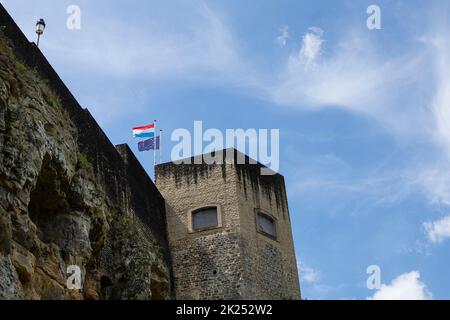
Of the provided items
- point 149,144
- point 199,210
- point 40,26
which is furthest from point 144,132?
point 40,26

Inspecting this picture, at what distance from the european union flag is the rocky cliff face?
11.7 meters

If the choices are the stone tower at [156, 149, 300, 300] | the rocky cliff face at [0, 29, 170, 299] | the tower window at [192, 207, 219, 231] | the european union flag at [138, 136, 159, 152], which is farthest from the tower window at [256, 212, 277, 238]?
the rocky cliff face at [0, 29, 170, 299]

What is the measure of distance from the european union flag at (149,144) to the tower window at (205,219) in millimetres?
2989

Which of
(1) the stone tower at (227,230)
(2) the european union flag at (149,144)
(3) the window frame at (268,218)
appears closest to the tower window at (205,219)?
(1) the stone tower at (227,230)

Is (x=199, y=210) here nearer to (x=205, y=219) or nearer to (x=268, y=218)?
(x=205, y=219)

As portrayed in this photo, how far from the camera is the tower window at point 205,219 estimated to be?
21.5 m

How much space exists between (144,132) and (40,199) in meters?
14.1

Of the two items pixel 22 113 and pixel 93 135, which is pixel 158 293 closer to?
pixel 93 135

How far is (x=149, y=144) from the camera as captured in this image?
23.6 m

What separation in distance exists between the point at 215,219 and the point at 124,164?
16.1ft

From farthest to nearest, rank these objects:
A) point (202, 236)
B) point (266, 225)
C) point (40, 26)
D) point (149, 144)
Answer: point (149, 144), point (266, 225), point (202, 236), point (40, 26)

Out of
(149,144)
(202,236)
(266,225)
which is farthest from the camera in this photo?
(149,144)

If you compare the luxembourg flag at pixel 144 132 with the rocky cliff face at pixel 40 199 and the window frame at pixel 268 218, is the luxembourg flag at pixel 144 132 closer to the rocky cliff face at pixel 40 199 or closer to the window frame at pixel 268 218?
the window frame at pixel 268 218

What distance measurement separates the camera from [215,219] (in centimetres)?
2158
